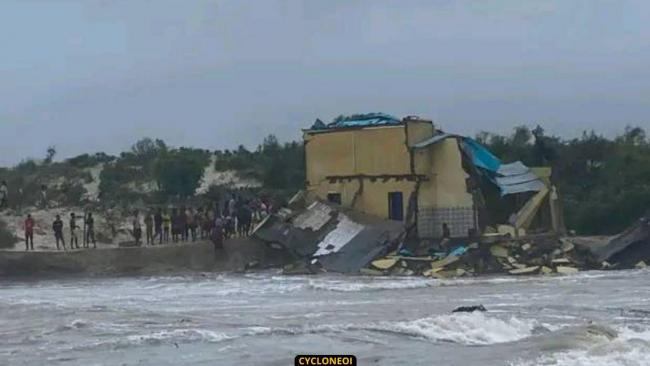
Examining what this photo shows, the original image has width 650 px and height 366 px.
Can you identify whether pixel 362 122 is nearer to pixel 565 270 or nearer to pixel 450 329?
pixel 565 270

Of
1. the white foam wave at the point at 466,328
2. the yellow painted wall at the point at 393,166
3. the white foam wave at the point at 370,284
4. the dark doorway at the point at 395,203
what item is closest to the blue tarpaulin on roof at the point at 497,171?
the yellow painted wall at the point at 393,166

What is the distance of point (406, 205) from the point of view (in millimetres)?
45062

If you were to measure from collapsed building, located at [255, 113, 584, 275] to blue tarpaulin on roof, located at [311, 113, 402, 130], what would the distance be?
5 cm

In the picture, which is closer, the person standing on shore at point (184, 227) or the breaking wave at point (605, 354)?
the breaking wave at point (605, 354)

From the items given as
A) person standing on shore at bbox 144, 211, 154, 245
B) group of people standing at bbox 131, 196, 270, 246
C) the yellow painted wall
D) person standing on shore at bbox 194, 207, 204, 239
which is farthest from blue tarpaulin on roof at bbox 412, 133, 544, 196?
person standing on shore at bbox 144, 211, 154, 245

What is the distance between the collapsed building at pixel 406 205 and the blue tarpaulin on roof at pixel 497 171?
50 millimetres

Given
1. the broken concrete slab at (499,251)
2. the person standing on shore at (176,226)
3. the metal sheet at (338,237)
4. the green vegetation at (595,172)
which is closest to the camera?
the broken concrete slab at (499,251)

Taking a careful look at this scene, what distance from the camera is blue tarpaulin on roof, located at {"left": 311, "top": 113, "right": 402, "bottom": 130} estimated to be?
46184mm

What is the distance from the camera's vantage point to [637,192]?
57000 mm

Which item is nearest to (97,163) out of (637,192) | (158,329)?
(637,192)

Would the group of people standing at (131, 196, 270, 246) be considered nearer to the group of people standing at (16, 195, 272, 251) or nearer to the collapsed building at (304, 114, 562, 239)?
the group of people standing at (16, 195, 272, 251)

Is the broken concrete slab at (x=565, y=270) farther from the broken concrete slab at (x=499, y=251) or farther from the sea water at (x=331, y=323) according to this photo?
the sea water at (x=331, y=323)

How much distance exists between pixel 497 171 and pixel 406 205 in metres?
4.51

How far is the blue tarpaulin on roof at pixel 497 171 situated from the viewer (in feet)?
149
